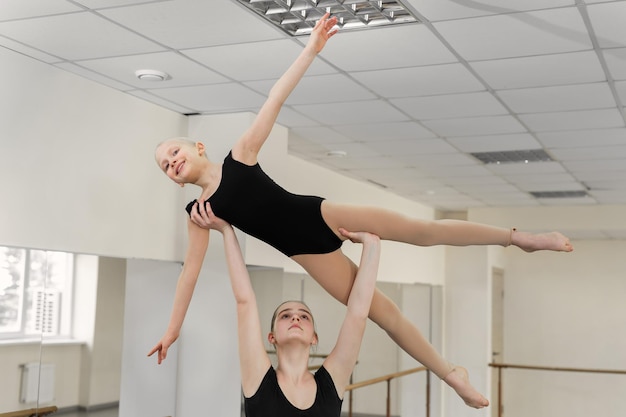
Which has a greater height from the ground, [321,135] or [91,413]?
[321,135]

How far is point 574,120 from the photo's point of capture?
18.3 feet

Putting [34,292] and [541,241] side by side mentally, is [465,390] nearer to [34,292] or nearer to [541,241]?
[541,241]

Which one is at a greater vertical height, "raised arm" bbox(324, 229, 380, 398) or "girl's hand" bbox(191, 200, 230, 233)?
"girl's hand" bbox(191, 200, 230, 233)

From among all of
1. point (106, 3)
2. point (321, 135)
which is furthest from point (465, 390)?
point (321, 135)

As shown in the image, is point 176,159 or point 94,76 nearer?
point 176,159

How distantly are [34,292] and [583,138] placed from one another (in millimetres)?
4171

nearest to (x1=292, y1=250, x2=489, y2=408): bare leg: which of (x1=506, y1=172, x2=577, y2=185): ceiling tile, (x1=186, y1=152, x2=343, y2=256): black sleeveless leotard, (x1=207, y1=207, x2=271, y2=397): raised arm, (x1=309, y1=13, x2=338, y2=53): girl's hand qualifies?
(x1=186, y1=152, x2=343, y2=256): black sleeveless leotard

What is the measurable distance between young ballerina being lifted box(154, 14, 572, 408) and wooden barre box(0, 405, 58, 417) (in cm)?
184

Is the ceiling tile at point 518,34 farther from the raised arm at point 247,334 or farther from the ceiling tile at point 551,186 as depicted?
the ceiling tile at point 551,186

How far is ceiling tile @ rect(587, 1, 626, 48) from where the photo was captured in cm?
343

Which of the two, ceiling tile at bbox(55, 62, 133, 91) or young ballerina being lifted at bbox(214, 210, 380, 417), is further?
ceiling tile at bbox(55, 62, 133, 91)

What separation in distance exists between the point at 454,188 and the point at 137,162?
4.63 metres

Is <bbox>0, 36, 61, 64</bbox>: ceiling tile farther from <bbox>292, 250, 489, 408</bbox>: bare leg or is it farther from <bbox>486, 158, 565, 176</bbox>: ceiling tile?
<bbox>486, 158, 565, 176</bbox>: ceiling tile

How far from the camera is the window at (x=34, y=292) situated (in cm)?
425
